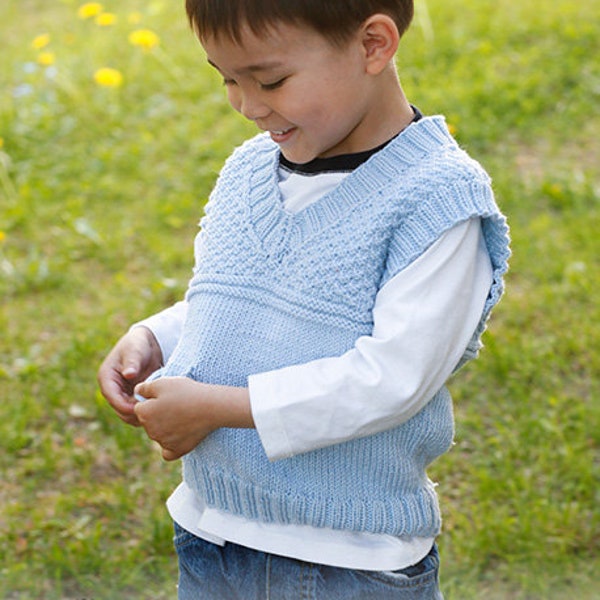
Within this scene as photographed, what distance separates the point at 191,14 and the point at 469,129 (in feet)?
10.8

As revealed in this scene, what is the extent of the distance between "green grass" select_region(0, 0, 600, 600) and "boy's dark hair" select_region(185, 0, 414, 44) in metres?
1.53

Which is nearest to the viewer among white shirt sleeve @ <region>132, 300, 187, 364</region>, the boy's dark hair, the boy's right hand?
the boy's dark hair

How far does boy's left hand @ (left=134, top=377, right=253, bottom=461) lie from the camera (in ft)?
5.53

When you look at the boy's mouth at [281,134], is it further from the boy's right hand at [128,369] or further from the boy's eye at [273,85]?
the boy's right hand at [128,369]

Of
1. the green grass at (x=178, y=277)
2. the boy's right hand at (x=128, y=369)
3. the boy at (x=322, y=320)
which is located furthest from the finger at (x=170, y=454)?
the green grass at (x=178, y=277)

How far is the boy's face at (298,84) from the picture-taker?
1.62 m

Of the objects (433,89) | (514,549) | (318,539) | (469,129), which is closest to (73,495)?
(514,549)

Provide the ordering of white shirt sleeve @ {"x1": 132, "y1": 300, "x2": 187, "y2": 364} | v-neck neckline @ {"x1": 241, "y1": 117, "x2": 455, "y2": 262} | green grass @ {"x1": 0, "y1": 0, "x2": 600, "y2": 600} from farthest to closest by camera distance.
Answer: green grass @ {"x1": 0, "y1": 0, "x2": 600, "y2": 600}
white shirt sleeve @ {"x1": 132, "y1": 300, "x2": 187, "y2": 364}
v-neck neckline @ {"x1": 241, "y1": 117, "x2": 455, "y2": 262}

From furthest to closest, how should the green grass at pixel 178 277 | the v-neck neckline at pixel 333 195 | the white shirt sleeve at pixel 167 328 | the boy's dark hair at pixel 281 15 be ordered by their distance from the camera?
1. the green grass at pixel 178 277
2. the white shirt sleeve at pixel 167 328
3. the v-neck neckline at pixel 333 195
4. the boy's dark hair at pixel 281 15

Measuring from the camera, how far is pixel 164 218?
452cm

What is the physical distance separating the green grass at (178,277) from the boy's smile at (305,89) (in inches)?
53.8

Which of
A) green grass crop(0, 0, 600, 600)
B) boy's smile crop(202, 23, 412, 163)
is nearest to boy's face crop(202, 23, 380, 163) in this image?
boy's smile crop(202, 23, 412, 163)

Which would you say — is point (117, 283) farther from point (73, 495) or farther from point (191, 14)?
point (191, 14)

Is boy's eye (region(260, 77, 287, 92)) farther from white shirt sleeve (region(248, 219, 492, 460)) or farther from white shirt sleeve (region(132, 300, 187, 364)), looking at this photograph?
white shirt sleeve (region(132, 300, 187, 364))
